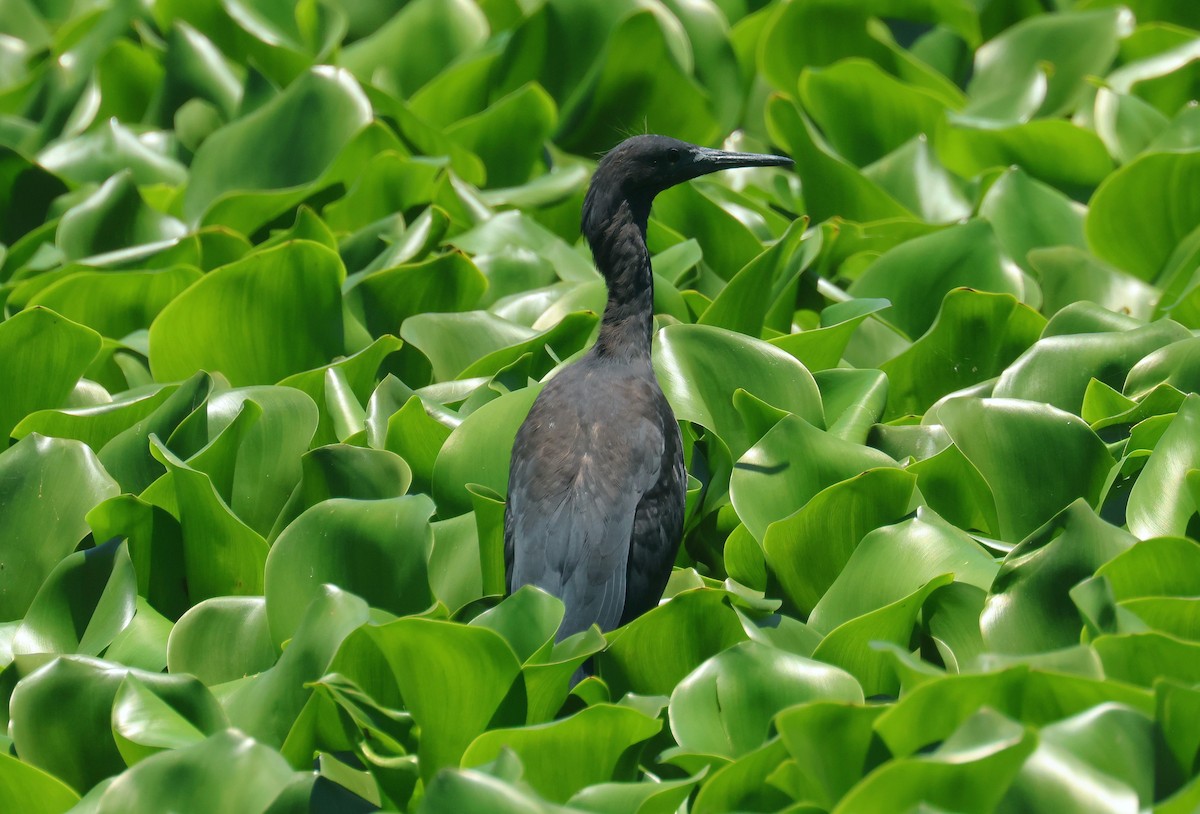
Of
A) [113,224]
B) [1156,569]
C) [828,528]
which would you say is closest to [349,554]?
[828,528]

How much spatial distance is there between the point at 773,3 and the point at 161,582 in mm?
4288

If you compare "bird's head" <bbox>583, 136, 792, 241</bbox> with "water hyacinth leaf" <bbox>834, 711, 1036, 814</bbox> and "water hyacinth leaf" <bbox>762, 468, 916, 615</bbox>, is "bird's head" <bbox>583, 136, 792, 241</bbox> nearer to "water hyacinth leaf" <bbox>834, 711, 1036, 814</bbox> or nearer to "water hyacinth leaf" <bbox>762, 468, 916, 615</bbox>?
"water hyacinth leaf" <bbox>762, 468, 916, 615</bbox>

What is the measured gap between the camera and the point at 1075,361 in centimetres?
398

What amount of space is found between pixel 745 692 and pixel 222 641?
4.12 ft

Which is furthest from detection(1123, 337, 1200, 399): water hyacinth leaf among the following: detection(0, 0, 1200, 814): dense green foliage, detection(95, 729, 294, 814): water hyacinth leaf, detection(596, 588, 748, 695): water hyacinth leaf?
detection(95, 729, 294, 814): water hyacinth leaf

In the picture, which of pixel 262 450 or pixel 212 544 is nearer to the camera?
pixel 212 544

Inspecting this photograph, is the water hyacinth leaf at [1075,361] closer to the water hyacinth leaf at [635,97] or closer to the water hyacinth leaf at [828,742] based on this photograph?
the water hyacinth leaf at [828,742]

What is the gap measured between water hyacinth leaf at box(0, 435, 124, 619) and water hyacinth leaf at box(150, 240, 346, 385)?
691 millimetres

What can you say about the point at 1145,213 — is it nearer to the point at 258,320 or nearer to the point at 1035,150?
the point at 1035,150

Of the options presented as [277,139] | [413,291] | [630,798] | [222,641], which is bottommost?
[222,641]

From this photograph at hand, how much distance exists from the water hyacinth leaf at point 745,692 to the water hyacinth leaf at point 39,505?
1.68m

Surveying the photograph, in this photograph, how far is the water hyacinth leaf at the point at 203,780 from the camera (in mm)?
2623

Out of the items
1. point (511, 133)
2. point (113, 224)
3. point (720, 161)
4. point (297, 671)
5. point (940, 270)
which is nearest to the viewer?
point (297, 671)

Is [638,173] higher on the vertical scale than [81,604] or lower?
Result: higher
